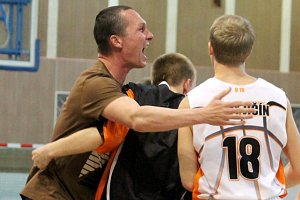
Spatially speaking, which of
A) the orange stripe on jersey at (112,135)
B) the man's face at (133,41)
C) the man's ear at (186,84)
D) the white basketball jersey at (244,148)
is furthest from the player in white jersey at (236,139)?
the man's ear at (186,84)

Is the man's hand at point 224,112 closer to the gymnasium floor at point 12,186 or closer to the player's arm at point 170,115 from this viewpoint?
the player's arm at point 170,115

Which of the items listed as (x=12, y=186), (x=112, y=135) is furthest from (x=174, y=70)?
(x=12, y=186)

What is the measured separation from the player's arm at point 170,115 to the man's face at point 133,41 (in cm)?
23

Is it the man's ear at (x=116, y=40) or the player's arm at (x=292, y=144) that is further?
the man's ear at (x=116, y=40)

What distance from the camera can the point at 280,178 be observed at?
1728mm

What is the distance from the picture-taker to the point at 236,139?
166cm

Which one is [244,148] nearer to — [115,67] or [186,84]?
[115,67]

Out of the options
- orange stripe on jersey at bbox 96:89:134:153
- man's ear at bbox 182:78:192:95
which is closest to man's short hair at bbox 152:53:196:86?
man's ear at bbox 182:78:192:95

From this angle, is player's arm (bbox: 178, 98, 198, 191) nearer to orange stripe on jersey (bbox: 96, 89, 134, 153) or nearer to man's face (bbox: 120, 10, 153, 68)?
orange stripe on jersey (bbox: 96, 89, 134, 153)

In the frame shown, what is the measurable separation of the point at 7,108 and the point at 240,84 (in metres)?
5.98

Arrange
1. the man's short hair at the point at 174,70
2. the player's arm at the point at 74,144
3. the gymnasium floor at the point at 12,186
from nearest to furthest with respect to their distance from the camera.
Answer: the player's arm at the point at 74,144 → the man's short hair at the point at 174,70 → the gymnasium floor at the point at 12,186

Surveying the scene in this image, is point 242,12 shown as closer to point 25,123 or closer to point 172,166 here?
point 25,123

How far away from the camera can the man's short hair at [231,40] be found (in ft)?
5.51

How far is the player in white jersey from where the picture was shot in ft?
5.45
